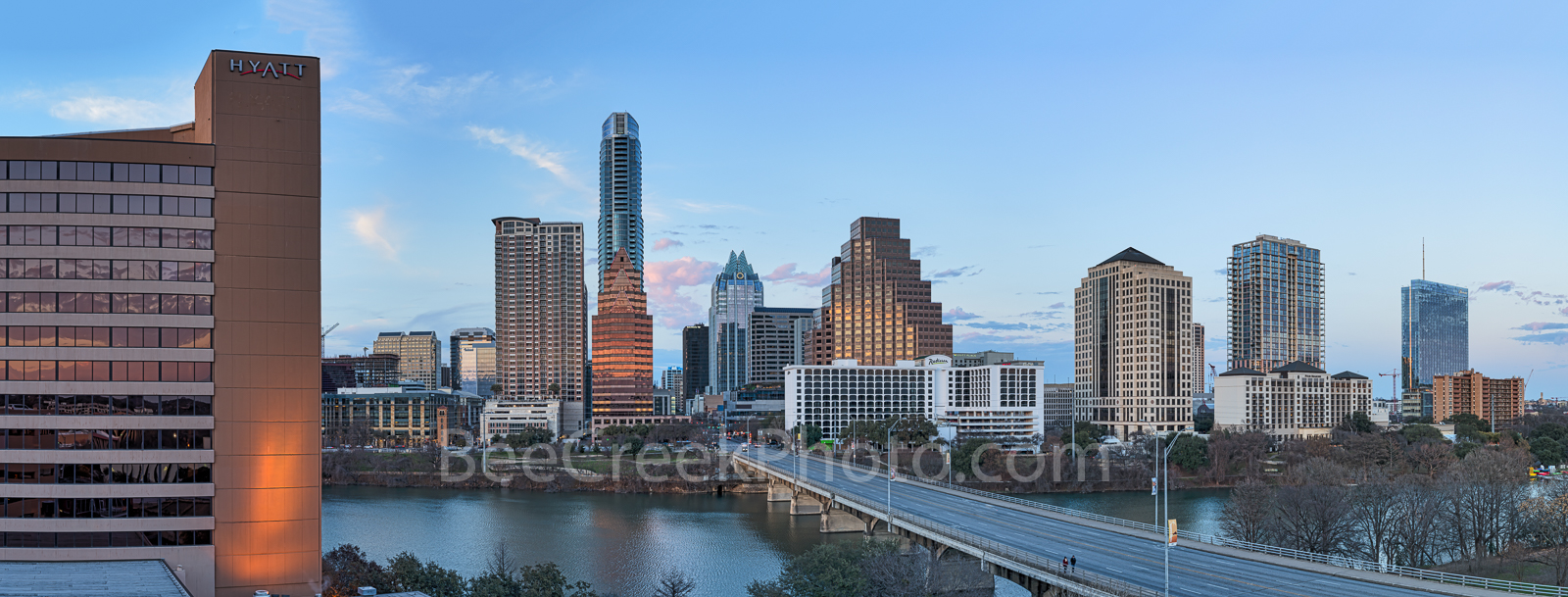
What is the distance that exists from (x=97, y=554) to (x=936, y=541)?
46291 mm

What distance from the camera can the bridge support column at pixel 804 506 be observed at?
11485 cm

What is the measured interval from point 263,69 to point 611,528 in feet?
204

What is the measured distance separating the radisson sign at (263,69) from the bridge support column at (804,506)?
76617 millimetres

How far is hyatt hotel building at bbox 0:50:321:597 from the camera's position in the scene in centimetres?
4756

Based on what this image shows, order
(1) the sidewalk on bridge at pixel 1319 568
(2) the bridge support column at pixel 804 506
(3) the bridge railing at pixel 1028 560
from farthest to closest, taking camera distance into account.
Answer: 1. (2) the bridge support column at pixel 804 506
2. (3) the bridge railing at pixel 1028 560
3. (1) the sidewalk on bridge at pixel 1319 568

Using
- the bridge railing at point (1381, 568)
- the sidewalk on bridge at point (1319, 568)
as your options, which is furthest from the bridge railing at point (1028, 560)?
the bridge railing at point (1381, 568)

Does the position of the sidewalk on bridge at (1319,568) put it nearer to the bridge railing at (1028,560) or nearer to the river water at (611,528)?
the river water at (611,528)

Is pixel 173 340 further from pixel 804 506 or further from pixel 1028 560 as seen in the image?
pixel 804 506

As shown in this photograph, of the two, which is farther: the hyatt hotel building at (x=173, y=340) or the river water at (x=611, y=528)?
the river water at (x=611, y=528)

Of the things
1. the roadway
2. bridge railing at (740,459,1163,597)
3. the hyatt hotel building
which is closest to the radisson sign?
the hyatt hotel building

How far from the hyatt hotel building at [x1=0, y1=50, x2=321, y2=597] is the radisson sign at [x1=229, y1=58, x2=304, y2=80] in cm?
7

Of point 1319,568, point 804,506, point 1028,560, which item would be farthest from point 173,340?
point 804,506

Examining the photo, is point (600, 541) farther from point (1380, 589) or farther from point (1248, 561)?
point (1380, 589)

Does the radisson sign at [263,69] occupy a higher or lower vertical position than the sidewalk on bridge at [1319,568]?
higher
